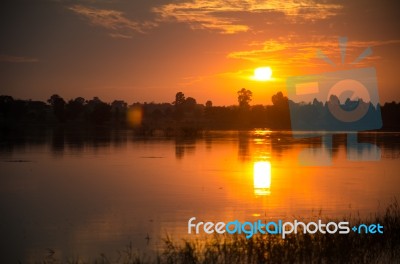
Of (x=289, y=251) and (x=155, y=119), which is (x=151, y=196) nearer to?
(x=289, y=251)

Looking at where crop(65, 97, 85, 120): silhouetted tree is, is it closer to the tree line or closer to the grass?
the tree line

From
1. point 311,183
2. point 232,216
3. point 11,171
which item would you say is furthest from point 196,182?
point 11,171

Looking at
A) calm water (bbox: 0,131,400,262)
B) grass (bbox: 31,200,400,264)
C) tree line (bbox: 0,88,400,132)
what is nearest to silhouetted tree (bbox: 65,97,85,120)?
tree line (bbox: 0,88,400,132)

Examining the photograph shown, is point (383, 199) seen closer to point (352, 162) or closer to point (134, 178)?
point (134, 178)

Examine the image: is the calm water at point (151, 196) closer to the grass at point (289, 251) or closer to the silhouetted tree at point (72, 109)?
the grass at point (289, 251)

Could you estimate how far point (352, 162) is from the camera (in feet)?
146

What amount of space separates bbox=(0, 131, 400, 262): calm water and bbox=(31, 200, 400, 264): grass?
62.1 inches

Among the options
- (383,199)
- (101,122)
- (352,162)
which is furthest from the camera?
(101,122)

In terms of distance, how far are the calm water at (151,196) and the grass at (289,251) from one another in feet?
5.17

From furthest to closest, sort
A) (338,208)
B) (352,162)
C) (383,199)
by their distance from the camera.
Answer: (352,162)
(383,199)
(338,208)

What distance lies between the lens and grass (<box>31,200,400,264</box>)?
12250mm

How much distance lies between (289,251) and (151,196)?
525 inches

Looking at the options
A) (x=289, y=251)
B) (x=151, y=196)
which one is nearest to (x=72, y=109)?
(x=151, y=196)

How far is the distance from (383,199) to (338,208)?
4397 mm
